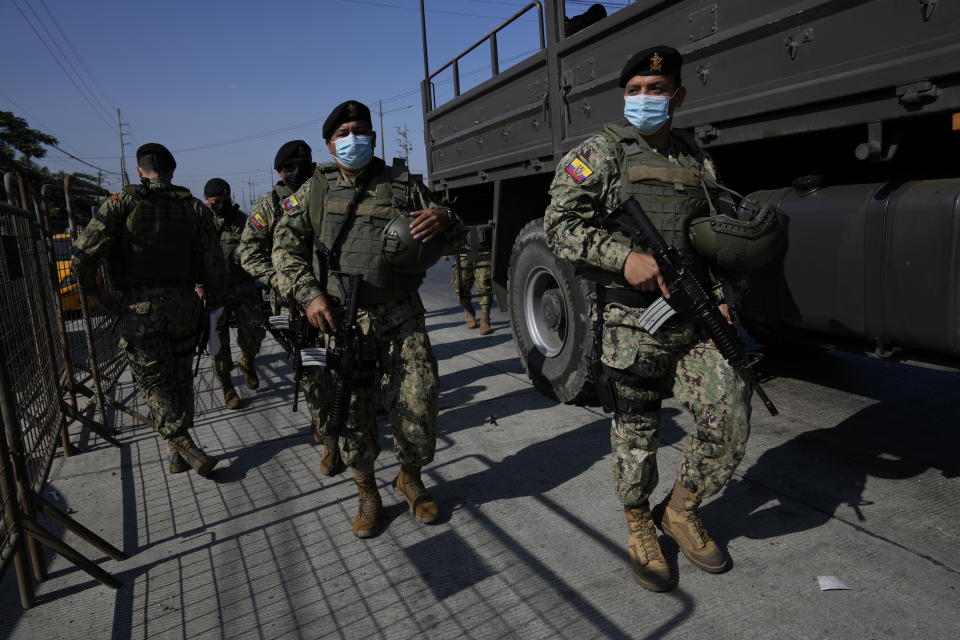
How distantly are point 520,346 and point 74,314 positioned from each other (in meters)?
3.94

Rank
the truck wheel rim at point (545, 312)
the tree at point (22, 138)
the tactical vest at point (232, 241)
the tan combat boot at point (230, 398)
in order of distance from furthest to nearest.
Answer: the tree at point (22, 138), the tactical vest at point (232, 241), the tan combat boot at point (230, 398), the truck wheel rim at point (545, 312)

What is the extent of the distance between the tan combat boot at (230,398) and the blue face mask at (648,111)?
12.9 ft

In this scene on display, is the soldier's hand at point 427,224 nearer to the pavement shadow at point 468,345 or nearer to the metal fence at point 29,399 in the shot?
the metal fence at point 29,399

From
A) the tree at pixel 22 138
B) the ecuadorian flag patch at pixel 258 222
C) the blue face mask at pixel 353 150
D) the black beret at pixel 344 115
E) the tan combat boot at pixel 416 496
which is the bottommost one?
the tan combat boot at pixel 416 496

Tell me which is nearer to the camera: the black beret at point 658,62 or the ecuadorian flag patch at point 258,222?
the black beret at point 658,62

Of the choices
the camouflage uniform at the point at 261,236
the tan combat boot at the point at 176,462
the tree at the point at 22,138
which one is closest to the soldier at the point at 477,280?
the camouflage uniform at the point at 261,236

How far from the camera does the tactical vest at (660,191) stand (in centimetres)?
231

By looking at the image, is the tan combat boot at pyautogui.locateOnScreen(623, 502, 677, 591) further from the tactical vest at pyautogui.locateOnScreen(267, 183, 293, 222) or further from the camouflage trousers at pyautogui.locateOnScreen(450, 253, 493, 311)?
the camouflage trousers at pyautogui.locateOnScreen(450, 253, 493, 311)

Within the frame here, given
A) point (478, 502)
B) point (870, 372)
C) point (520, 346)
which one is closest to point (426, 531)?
point (478, 502)

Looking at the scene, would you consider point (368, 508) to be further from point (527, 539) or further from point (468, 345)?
point (468, 345)

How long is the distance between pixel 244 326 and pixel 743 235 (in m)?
4.22

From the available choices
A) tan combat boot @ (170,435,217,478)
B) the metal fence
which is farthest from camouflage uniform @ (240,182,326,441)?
the metal fence

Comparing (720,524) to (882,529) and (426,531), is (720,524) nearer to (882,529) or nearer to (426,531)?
(882,529)

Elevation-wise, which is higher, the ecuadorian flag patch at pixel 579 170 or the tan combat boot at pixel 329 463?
the ecuadorian flag patch at pixel 579 170
